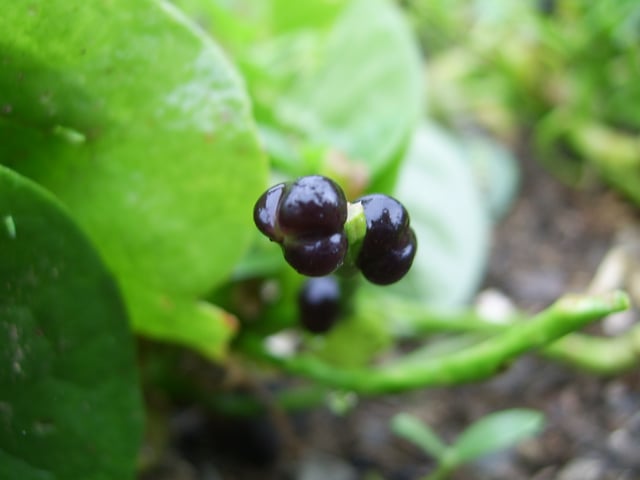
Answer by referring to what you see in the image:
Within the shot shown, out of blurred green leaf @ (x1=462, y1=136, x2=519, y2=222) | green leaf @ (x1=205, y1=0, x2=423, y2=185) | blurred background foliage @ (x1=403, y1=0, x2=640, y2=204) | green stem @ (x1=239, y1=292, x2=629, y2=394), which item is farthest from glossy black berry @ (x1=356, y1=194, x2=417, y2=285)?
blurred green leaf @ (x1=462, y1=136, x2=519, y2=222)

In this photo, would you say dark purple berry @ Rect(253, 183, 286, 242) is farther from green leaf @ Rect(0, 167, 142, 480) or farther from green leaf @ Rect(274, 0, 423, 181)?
green leaf @ Rect(274, 0, 423, 181)

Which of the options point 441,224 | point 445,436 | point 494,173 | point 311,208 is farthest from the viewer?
point 494,173

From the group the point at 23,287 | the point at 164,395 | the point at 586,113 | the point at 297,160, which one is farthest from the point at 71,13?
the point at 586,113

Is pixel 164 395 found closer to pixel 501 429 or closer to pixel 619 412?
pixel 501 429

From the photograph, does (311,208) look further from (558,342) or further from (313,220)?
(558,342)

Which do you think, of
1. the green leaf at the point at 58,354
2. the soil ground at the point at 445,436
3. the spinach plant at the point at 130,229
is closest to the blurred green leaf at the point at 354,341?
the spinach plant at the point at 130,229

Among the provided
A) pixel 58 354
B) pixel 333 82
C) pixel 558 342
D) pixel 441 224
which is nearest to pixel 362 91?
pixel 333 82

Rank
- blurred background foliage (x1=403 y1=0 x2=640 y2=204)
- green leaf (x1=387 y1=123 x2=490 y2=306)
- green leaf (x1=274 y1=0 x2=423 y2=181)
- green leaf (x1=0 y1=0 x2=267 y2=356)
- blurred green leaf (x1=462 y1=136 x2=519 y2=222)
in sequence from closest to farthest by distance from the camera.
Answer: green leaf (x1=0 y1=0 x2=267 y2=356) → green leaf (x1=274 y1=0 x2=423 y2=181) → green leaf (x1=387 y1=123 x2=490 y2=306) → blurred background foliage (x1=403 y1=0 x2=640 y2=204) → blurred green leaf (x1=462 y1=136 x2=519 y2=222)
